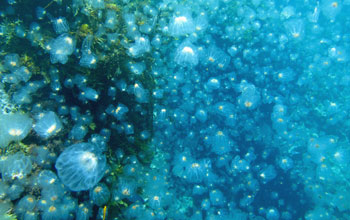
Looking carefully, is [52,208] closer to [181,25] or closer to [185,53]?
→ [185,53]

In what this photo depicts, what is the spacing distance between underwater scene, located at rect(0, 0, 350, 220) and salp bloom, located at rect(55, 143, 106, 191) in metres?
0.02

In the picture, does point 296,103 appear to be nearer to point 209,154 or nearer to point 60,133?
point 209,154

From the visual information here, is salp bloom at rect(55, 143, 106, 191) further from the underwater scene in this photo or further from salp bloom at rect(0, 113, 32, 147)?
salp bloom at rect(0, 113, 32, 147)

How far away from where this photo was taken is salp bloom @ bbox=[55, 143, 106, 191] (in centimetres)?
339

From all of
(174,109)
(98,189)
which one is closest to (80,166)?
(98,189)

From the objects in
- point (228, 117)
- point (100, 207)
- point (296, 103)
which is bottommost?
point (100, 207)

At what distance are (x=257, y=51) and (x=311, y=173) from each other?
3.97 m

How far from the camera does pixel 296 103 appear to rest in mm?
6312

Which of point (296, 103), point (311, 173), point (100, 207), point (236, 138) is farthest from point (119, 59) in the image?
point (311, 173)

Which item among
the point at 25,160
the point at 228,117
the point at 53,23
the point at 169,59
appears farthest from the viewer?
the point at 228,117

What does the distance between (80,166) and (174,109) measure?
8.45ft

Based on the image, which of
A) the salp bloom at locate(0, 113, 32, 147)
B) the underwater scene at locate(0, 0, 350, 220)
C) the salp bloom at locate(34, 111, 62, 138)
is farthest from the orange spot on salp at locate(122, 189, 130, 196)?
the salp bloom at locate(0, 113, 32, 147)

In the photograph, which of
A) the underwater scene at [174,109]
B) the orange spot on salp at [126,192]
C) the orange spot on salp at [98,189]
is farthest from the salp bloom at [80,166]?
the orange spot on salp at [126,192]

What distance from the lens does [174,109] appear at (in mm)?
5223
